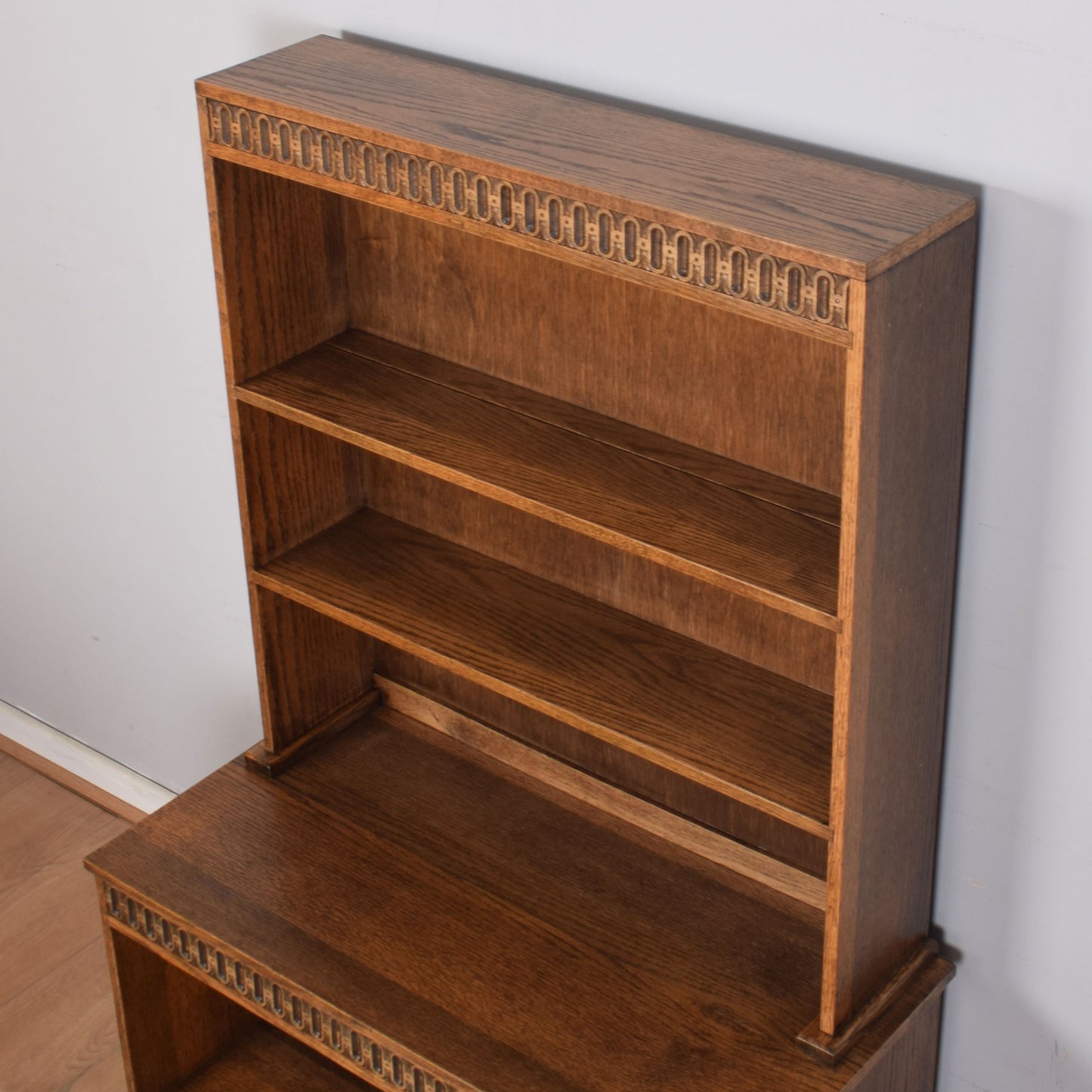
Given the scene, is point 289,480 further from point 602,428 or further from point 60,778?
point 60,778

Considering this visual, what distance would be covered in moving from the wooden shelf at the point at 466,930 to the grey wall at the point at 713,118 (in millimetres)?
181

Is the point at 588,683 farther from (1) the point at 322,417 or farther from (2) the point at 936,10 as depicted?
(2) the point at 936,10

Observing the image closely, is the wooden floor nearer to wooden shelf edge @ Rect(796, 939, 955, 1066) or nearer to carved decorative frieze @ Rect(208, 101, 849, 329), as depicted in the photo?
wooden shelf edge @ Rect(796, 939, 955, 1066)

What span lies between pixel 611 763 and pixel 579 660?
21 cm

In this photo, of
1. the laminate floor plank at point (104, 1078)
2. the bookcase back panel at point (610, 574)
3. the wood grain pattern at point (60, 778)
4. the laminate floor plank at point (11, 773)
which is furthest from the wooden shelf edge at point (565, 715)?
the laminate floor plank at point (11, 773)

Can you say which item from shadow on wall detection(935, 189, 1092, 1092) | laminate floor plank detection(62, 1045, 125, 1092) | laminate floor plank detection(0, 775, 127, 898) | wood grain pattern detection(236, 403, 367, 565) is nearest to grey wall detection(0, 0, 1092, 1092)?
shadow on wall detection(935, 189, 1092, 1092)

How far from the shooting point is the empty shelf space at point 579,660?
53.9 inches

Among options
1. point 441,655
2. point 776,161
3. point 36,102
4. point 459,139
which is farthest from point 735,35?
point 36,102

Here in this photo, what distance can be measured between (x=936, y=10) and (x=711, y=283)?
0.26 meters

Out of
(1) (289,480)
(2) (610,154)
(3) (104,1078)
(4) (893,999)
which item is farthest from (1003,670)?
(3) (104,1078)

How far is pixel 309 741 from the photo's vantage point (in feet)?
5.81

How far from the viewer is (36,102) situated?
6.00ft

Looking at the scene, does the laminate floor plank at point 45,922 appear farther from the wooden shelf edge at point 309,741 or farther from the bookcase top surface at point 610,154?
the bookcase top surface at point 610,154

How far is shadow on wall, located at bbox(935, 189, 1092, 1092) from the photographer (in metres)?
1.20
